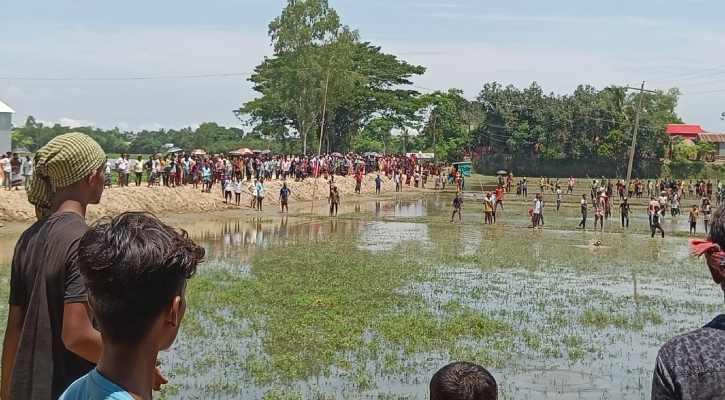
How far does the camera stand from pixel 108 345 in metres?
2.49

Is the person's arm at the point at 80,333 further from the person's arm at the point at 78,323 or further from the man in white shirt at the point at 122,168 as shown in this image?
the man in white shirt at the point at 122,168

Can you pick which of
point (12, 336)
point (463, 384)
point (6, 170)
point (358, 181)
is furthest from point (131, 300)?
point (358, 181)

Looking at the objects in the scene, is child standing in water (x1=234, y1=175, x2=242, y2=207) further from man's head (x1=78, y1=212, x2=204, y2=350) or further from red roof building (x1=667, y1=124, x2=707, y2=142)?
red roof building (x1=667, y1=124, x2=707, y2=142)

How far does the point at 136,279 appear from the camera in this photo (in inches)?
96.0

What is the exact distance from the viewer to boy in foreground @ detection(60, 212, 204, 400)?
244 cm

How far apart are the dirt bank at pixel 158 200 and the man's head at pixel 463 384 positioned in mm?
22609

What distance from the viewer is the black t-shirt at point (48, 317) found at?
3.34 metres

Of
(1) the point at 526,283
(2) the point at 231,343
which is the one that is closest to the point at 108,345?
(2) the point at 231,343

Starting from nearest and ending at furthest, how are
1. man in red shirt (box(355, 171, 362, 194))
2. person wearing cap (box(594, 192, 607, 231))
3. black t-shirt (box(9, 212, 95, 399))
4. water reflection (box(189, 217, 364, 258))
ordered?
black t-shirt (box(9, 212, 95, 399))
water reflection (box(189, 217, 364, 258))
person wearing cap (box(594, 192, 607, 231))
man in red shirt (box(355, 171, 362, 194))

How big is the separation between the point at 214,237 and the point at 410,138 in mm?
93600

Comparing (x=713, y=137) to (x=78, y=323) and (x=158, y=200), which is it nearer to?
(x=158, y=200)

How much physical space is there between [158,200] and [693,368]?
3290 cm

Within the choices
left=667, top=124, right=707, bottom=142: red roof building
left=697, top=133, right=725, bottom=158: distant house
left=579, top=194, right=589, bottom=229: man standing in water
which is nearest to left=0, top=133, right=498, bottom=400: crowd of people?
left=579, top=194, right=589, bottom=229: man standing in water

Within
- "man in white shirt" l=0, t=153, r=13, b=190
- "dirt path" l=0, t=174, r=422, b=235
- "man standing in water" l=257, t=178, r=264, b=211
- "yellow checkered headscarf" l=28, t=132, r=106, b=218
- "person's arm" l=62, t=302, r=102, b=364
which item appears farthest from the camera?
"man standing in water" l=257, t=178, r=264, b=211
